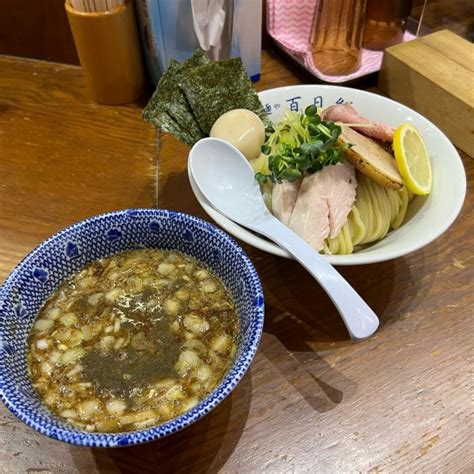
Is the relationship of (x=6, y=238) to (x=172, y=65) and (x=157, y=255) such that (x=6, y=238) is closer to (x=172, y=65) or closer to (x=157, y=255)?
(x=157, y=255)

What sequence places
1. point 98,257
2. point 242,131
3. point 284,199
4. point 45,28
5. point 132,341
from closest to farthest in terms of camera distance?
1. point 132,341
2. point 98,257
3. point 284,199
4. point 242,131
5. point 45,28

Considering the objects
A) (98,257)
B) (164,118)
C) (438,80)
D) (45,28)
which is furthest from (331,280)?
(45,28)

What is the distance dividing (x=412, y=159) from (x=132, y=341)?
Result: 636 millimetres

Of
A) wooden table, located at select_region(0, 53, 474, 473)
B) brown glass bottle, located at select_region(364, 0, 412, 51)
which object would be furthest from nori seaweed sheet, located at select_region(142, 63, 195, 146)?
brown glass bottle, located at select_region(364, 0, 412, 51)

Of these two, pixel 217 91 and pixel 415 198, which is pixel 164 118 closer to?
pixel 217 91

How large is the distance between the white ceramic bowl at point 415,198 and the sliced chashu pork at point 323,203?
74mm

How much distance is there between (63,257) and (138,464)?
337mm

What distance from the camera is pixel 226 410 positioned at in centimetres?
79

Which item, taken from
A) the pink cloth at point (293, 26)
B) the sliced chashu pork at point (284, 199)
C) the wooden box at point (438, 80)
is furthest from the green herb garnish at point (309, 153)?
the pink cloth at point (293, 26)

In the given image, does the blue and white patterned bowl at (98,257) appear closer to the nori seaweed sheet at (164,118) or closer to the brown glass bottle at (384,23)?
the nori seaweed sheet at (164,118)

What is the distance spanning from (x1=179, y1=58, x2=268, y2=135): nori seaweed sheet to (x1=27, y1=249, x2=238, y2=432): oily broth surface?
0.42 meters

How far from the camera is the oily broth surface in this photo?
68 cm

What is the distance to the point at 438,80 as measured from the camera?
1315 mm

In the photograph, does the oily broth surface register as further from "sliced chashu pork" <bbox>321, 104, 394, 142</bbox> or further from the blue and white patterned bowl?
"sliced chashu pork" <bbox>321, 104, 394, 142</bbox>
